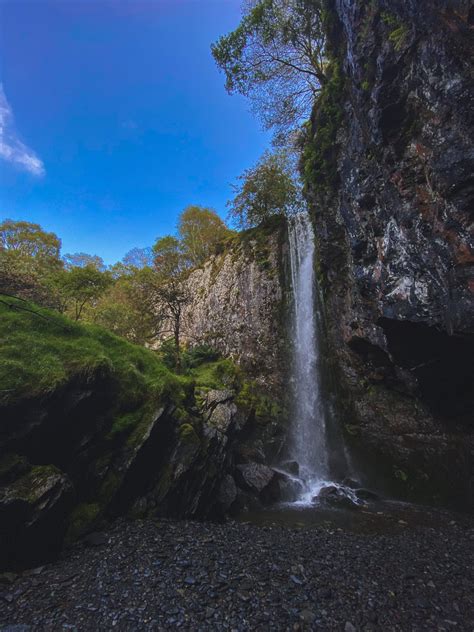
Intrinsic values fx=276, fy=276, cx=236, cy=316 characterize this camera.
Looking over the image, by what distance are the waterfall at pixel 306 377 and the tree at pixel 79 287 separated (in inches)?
454

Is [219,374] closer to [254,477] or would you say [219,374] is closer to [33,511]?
[254,477]

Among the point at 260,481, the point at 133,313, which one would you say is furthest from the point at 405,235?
the point at 133,313

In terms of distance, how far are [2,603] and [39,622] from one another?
2.27ft

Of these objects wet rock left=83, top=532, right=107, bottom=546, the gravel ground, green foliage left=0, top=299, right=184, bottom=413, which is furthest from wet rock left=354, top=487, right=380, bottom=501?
wet rock left=83, top=532, right=107, bottom=546

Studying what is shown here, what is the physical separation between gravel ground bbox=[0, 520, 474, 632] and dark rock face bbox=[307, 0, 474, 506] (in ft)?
14.6

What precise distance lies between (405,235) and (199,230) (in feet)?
77.5

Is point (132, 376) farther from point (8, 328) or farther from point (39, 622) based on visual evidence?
point (39, 622)

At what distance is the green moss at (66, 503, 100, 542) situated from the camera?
16.5 feet

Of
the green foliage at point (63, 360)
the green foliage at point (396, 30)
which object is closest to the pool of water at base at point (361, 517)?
the green foliage at point (63, 360)

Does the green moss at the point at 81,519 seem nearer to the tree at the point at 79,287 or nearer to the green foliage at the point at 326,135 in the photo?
the tree at the point at 79,287

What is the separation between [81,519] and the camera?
5.25 m

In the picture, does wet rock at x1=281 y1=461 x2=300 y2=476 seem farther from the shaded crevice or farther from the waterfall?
the shaded crevice

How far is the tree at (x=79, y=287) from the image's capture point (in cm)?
1528

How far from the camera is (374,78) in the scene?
7.87 meters
